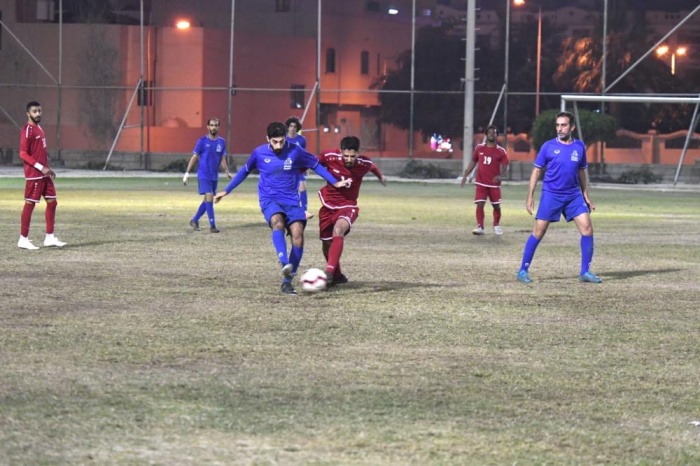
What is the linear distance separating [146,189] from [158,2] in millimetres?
19437

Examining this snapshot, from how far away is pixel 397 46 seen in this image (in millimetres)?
50438

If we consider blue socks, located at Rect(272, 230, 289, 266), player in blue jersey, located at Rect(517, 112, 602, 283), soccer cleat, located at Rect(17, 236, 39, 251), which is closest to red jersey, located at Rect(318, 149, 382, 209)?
blue socks, located at Rect(272, 230, 289, 266)

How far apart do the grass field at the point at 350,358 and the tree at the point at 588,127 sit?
25.4m

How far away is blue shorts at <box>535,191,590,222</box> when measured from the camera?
1482cm

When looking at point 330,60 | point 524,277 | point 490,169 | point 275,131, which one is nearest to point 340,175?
point 275,131

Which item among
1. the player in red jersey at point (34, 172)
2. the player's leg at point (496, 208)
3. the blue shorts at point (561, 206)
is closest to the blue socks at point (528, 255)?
the blue shorts at point (561, 206)

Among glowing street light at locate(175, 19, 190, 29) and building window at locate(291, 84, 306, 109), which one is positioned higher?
glowing street light at locate(175, 19, 190, 29)

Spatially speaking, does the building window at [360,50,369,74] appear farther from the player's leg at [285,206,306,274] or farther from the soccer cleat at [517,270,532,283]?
the player's leg at [285,206,306,274]

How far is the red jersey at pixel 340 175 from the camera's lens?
13695 millimetres

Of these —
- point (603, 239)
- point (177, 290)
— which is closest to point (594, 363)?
point (177, 290)

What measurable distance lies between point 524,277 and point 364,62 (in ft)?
120

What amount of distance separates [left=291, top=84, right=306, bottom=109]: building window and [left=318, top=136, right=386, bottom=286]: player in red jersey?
37090mm

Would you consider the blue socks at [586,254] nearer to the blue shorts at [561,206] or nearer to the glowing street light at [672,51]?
the blue shorts at [561,206]

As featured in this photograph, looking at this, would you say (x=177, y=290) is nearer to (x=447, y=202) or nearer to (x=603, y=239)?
(x=603, y=239)
